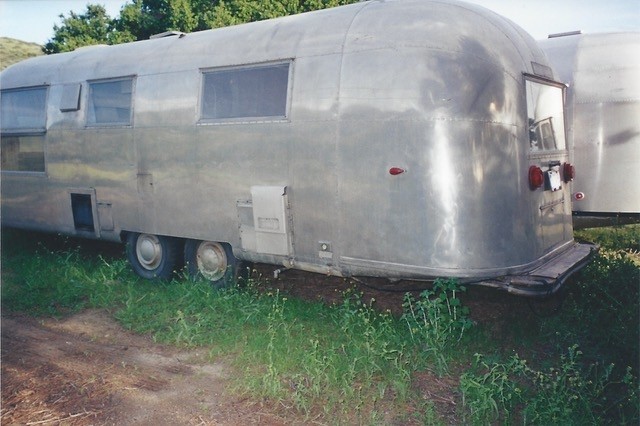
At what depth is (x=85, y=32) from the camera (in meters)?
18.7

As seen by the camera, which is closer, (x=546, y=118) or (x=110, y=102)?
(x=546, y=118)

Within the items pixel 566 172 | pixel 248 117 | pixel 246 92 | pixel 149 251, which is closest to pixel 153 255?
pixel 149 251

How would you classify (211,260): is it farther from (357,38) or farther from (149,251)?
(357,38)

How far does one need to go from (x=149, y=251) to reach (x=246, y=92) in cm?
262

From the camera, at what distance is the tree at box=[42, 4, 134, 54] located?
18375mm

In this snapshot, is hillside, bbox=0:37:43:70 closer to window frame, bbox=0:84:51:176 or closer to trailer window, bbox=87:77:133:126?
window frame, bbox=0:84:51:176

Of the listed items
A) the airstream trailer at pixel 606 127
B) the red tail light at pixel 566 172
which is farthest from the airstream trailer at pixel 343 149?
the airstream trailer at pixel 606 127

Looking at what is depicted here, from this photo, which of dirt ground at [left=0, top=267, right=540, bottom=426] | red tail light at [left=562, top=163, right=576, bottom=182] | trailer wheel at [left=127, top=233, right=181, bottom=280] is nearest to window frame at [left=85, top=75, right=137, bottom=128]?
trailer wheel at [left=127, top=233, right=181, bottom=280]

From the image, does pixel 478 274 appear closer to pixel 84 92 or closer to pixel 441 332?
pixel 441 332

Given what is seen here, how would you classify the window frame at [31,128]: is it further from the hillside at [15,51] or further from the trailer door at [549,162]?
the hillside at [15,51]

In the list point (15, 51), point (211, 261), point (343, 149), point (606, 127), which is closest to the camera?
point (343, 149)

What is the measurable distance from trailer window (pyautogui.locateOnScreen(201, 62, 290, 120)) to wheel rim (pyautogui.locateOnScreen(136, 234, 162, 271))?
1890 mm

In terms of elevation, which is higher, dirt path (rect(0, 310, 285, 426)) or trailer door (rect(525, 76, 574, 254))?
trailer door (rect(525, 76, 574, 254))

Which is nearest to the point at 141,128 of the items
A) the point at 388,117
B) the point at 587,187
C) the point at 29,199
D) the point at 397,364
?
the point at 29,199
